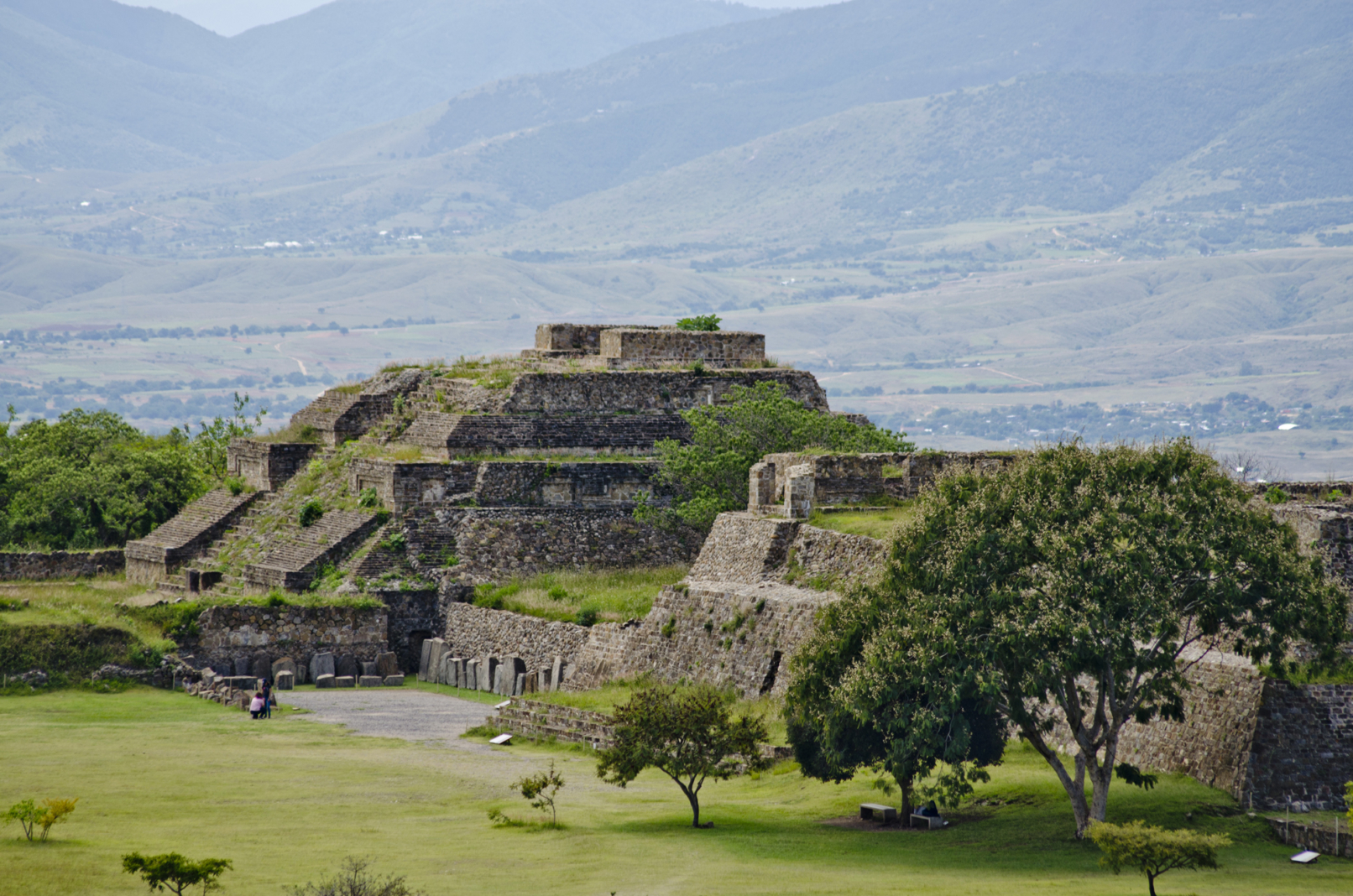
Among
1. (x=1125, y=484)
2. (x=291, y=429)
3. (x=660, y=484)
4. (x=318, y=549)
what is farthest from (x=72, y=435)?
(x=1125, y=484)

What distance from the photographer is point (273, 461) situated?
186ft

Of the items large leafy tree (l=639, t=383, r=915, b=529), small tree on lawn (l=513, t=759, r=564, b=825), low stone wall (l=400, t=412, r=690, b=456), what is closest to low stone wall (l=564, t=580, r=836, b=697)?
small tree on lawn (l=513, t=759, r=564, b=825)

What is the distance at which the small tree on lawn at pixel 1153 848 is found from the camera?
74.7 feet

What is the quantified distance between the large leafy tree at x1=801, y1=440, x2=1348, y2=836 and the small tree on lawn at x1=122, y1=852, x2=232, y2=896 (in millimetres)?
9358

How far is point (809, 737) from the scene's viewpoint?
29.2 m

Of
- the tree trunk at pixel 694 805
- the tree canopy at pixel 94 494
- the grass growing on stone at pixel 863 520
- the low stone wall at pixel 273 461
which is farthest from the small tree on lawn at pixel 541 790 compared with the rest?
the tree canopy at pixel 94 494

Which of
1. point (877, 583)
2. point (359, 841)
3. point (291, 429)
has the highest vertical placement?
point (291, 429)

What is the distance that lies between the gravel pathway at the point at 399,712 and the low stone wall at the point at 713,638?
2923mm

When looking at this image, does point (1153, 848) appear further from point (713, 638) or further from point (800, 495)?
point (800, 495)

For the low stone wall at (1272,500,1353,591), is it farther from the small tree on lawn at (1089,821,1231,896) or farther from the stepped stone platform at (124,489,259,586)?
the stepped stone platform at (124,489,259,586)

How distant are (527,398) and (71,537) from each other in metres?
18.5

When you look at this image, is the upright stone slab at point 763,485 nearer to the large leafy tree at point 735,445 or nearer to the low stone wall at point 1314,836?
the large leafy tree at point 735,445

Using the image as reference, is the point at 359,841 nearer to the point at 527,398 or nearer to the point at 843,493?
the point at 843,493

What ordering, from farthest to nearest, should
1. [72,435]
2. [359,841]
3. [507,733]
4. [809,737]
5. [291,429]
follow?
[72,435]
[291,429]
[507,733]
[809,737]
[359,841]
